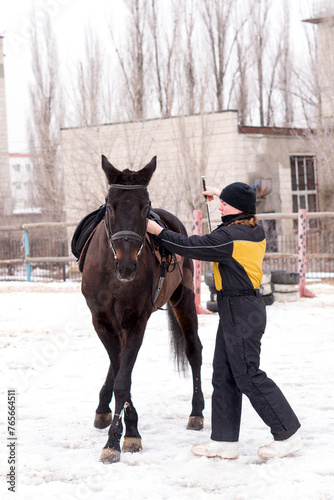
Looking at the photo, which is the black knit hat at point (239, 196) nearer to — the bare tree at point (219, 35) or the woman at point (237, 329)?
the woman at point (237, 329)

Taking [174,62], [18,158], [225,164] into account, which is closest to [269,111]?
[174,62]

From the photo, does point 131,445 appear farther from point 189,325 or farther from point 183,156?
point 183,156

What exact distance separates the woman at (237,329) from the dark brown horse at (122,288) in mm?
270

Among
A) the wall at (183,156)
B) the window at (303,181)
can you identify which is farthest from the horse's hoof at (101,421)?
the window at (303,181)

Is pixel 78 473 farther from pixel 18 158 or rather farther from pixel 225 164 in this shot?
pixel 18 158

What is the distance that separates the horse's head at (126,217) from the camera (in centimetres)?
351

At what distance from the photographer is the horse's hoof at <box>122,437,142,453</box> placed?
12.8 feet

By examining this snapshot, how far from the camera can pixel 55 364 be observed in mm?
6668

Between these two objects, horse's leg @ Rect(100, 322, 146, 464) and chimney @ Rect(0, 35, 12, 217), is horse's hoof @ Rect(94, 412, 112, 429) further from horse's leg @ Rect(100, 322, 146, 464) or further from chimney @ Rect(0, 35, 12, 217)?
chimney @ Rect(0, 35, 12, 217)

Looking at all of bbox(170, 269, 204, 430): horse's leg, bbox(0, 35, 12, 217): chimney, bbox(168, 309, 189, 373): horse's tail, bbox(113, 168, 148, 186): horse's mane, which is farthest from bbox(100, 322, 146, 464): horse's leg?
bbox(0, 35, 12, 217): chimney

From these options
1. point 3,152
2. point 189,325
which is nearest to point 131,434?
point 189,325

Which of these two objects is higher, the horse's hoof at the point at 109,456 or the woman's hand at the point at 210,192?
the woman's hand at the point at 210,192

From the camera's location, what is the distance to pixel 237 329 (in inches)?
144

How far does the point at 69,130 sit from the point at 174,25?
21.2ft
